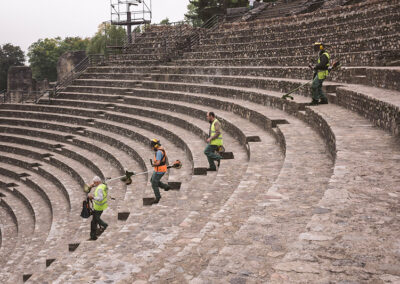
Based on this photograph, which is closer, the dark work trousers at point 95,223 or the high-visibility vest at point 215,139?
the dark work trousers at point 95,223

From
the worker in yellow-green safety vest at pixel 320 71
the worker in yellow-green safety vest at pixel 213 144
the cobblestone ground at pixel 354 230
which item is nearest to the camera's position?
the cobblestone ground at pixel 354 230

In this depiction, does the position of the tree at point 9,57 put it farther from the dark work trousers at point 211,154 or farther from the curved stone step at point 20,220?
the dark work trousers at point 211,154

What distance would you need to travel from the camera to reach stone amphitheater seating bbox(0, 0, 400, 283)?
9.64 ft

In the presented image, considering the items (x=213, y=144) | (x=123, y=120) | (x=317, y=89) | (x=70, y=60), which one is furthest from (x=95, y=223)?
(x=70, y=60)

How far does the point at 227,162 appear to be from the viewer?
23.9 feet

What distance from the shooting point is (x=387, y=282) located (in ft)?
7.09

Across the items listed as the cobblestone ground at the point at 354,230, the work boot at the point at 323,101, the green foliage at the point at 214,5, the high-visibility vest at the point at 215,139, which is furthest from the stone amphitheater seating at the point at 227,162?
the green foliage at the point at 214,5

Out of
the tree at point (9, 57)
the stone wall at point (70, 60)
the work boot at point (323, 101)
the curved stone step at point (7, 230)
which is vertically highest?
the tree at point (9, 57)

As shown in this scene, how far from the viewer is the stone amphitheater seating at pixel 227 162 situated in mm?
2938

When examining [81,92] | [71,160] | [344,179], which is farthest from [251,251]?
[81,92]

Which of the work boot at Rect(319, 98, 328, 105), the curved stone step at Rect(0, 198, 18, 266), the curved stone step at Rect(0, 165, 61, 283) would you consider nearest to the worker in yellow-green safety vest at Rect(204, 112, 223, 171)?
the work boot at Rect(319, 98, 328, 105)

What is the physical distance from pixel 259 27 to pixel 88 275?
14712mm

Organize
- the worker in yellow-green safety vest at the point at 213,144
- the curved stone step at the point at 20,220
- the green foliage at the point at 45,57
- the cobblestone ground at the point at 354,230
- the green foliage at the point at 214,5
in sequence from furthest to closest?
the green foliage at the point at 45,57, the green foliage at the point at 214,5, the curved stone step at the point at 20,220, the worker in yellow-green safety vest at the point at 213,144, the cobblestone ground at the point at 354,230

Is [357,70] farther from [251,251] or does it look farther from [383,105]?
[251,251]
